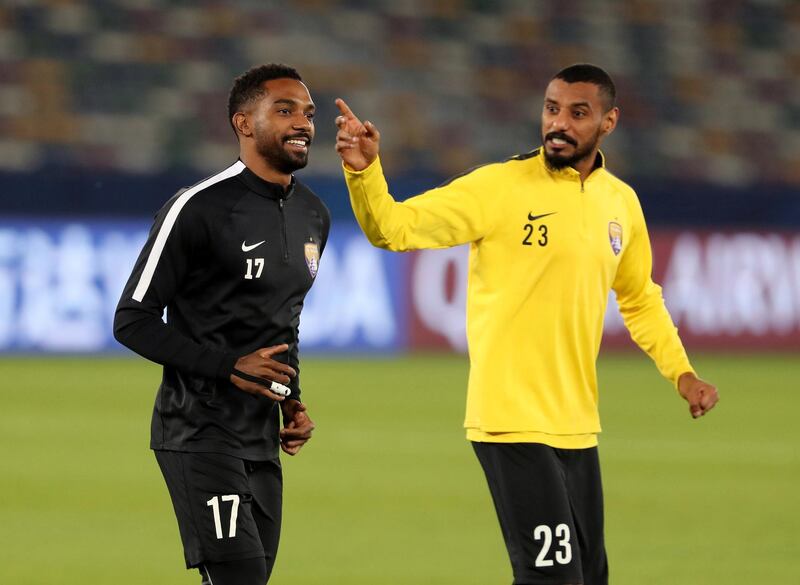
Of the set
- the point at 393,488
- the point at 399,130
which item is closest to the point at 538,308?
the point at 393,488

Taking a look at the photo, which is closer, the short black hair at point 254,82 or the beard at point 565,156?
the short black hair at point 254,82

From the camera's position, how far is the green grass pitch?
23.8ft

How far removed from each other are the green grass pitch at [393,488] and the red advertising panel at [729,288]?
8.60 ft

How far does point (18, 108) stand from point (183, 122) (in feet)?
5.91

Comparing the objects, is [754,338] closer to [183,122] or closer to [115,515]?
[183,122]

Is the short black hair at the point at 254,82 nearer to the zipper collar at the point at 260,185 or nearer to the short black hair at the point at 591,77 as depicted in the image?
the zipper collar at the point at 260,185

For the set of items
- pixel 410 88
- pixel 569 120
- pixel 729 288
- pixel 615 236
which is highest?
pixel 410 88

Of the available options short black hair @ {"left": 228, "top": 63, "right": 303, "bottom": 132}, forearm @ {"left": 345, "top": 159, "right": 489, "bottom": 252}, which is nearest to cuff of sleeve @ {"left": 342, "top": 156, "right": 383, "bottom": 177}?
forearm @ {"left": 345, "top": 159, "right": 489, "bottom": 252}

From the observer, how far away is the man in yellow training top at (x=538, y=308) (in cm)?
487

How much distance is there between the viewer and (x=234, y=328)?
15.3 feet

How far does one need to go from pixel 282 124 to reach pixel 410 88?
14833 millimetres

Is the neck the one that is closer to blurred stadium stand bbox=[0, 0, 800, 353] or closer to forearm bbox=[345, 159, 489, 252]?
forearm bbox=[345, 159, 489, 252]

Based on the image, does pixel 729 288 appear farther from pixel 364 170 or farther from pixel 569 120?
pixel 364 170

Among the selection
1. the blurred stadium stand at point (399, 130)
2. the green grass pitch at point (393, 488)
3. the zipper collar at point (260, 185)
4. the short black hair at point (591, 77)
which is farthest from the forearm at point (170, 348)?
the blurred stadium stand at point (399, 130)
